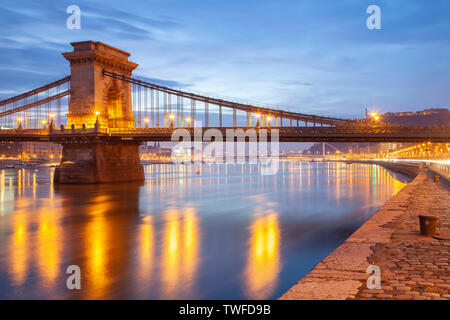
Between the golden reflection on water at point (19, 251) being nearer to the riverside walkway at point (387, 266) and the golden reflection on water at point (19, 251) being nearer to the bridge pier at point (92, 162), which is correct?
the riverside walkway at point (387, 266)

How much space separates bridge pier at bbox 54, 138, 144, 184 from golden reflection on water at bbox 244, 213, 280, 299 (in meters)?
32.8

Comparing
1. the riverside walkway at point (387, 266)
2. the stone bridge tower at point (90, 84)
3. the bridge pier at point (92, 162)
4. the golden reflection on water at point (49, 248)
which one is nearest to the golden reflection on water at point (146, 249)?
the golden reflection on water at point (49, 248)

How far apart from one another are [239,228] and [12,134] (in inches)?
1766

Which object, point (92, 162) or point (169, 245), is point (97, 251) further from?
point (92, 162)

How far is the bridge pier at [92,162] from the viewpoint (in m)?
49.9

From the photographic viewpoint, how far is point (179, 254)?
50.2 feet

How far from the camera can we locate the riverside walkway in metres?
6.93

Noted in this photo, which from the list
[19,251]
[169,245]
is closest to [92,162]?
[19,251]

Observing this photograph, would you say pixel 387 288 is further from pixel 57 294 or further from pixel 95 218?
pixel 95 218

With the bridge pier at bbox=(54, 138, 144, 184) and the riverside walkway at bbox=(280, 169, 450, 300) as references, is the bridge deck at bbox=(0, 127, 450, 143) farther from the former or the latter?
the riverside walkway at bbox=(280, 169, 450, 300)

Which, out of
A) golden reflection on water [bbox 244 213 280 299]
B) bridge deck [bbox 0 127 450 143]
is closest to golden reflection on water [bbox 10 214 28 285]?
golden reflection on water [bbox 244 213 280 299]

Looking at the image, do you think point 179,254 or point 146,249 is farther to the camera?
point 146,249

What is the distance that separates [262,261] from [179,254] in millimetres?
3212

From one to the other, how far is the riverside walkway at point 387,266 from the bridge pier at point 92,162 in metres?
41.9
